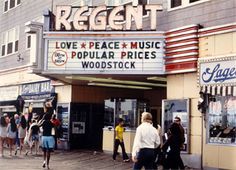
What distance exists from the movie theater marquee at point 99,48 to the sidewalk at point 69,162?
11.1 ft

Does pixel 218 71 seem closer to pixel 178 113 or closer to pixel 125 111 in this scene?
pixel 178 113

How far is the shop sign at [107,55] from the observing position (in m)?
17.0

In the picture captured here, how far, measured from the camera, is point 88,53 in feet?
57.7

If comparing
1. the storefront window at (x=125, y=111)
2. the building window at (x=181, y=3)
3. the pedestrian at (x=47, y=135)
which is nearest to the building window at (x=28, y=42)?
the storefront window at (x=125, y=111)

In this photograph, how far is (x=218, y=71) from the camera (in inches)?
583

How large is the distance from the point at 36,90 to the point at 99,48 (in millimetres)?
9876

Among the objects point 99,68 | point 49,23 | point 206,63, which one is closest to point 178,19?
point 206,63

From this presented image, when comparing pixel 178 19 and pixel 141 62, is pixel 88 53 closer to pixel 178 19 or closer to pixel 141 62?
pixel 141 62

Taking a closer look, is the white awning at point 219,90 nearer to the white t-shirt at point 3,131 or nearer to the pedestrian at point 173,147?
the pedestrian at point 173,147

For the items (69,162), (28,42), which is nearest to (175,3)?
(69,162)

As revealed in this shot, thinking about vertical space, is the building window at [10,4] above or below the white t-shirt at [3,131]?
above

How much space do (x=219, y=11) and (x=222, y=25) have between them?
0.60m

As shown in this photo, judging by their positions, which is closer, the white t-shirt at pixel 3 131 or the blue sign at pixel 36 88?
the white t-shirt at pixel 3 131

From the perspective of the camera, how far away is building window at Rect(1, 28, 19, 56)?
98.2 feet
